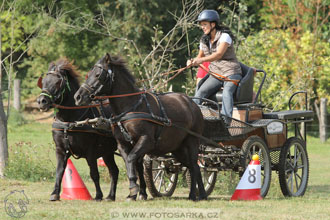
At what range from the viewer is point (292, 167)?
10695 millimetres

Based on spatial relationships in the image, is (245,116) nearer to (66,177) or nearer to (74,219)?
(66,177)

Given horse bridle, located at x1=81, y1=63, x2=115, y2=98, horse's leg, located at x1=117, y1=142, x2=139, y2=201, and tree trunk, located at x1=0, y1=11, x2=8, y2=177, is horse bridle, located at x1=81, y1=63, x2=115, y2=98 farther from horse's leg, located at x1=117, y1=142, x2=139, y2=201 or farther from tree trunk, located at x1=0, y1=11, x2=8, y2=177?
tree trunk, located at x1=0, y1=11, x2=8, y2=177

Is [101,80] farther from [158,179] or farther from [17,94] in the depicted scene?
[17,94]

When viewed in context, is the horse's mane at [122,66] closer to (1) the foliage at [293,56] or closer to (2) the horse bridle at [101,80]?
(2) the horse bridle at [101,80]

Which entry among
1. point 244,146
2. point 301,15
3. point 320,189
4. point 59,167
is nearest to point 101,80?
point 59,167

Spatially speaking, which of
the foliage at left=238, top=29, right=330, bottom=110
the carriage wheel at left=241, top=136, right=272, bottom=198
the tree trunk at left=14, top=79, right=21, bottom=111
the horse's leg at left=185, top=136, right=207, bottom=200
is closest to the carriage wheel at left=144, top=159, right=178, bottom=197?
the horse's leg at left=185, top=136, right=207, bottom=200

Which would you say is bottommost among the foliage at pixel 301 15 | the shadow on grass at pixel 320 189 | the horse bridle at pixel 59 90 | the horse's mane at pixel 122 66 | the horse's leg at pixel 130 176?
the shadow on grass at pixel 320 189

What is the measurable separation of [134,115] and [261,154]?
8.31ft

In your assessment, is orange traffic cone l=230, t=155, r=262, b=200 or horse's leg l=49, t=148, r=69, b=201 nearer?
horse's leg l=49, t=148, r=69, b=201

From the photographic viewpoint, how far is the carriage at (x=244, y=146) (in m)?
9.84

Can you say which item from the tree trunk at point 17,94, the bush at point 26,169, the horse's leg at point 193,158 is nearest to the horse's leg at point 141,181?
the horse's leg at point 193,158

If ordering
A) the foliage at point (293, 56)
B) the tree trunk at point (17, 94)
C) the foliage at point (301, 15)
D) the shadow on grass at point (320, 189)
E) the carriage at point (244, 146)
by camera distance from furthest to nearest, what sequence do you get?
the tree trunk at point (17, 94), the foliage at point (301, 15), the foliage at point (293, 56), the shadow on grass at point (320, 189), the carriage at point (244, 146)

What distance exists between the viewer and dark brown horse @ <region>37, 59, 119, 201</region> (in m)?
8.99

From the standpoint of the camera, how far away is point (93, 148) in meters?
9.30
